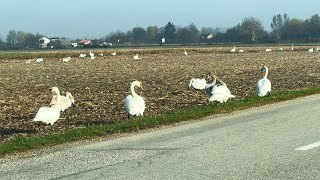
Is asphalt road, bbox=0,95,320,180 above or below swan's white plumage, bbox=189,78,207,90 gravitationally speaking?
above

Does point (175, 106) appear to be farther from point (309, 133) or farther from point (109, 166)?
point (109, 166)

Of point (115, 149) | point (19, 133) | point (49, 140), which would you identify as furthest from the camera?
point (19, 133)

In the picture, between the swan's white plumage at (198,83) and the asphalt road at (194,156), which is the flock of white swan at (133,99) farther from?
the asphalt road at (194,156)

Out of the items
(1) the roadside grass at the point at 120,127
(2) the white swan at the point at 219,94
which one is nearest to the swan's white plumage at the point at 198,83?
(1) the roadside grass at the point at 120,127

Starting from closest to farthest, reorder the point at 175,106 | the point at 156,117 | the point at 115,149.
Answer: the point at 115,149
the point at 156,117
the point at 175,106

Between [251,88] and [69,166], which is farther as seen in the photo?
[251,88]

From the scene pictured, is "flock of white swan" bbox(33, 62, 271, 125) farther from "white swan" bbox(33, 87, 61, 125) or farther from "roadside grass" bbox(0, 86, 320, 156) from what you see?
"roadside grass" bbox(0, 86, 320, 156)

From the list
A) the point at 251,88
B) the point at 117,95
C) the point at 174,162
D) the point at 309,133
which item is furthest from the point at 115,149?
the point at 251,88

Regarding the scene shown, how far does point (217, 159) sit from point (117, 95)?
14.6 meters

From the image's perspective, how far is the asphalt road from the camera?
8504 millimetres

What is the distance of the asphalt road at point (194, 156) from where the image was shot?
8.50 meters

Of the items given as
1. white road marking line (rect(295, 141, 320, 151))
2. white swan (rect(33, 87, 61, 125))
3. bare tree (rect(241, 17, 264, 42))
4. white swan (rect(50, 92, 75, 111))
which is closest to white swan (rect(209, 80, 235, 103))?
white swan (rect(50, 92, 75, 111))

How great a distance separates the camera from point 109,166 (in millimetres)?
9148

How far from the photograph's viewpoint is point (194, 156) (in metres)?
9.83
